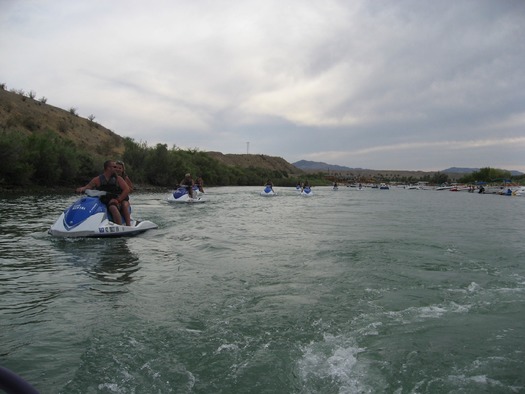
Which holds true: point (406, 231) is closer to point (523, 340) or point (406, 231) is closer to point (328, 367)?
point (523, 340)

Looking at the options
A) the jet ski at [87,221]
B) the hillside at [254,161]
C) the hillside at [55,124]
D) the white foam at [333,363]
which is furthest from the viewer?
the hillside at [254,161]

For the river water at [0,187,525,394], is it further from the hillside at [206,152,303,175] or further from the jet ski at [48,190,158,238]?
the hillside at [206,152,303,175]

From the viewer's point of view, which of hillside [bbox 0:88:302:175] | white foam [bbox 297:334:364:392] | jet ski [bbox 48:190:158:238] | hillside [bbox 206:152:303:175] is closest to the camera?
white foam [bbox 297:334:364:392]

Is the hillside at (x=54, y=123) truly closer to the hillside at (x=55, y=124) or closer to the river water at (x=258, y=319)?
the hillside at (x=55, y=124)

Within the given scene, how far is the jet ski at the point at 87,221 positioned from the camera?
11117 millimetres

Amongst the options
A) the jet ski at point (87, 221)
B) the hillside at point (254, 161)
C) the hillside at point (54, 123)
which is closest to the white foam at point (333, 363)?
the jet ski at point (87, 221)

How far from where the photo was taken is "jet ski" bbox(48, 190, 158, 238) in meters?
11.1

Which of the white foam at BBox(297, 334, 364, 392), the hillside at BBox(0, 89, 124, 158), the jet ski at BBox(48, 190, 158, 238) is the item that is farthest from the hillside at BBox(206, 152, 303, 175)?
the white foam at BBox(297, 334, 364, 392)

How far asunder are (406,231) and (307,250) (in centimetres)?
607

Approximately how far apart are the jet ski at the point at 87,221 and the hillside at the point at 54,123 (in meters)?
44.4

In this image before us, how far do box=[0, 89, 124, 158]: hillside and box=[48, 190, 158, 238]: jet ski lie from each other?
4443 cm

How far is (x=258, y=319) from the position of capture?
5344 mm

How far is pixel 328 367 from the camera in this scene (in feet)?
13.4

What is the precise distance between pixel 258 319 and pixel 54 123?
68965 millimetres
